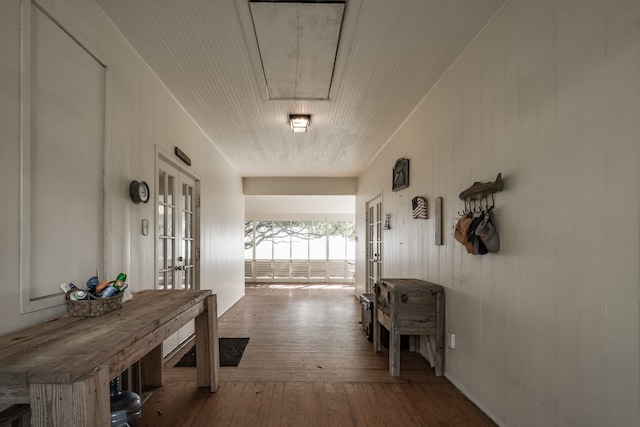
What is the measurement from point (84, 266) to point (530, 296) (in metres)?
2.49

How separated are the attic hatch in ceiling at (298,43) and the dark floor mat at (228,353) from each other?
8.47 feet

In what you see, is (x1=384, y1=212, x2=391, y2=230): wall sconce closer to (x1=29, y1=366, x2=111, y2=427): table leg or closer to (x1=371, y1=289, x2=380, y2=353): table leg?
(x1=371, y1=289, x2=380, y2=353): table leg

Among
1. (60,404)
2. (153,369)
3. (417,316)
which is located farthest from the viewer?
(417,316)

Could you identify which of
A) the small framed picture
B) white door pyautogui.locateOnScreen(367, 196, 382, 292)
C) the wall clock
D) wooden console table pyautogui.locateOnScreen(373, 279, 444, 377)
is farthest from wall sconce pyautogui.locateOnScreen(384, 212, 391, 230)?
the wall clock

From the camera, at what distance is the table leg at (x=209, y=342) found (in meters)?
2.62

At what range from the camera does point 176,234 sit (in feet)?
12.2

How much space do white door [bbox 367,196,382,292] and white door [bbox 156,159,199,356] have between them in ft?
9.09

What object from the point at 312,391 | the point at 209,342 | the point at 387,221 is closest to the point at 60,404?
the point at 209,342

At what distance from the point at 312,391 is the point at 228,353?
1248mm

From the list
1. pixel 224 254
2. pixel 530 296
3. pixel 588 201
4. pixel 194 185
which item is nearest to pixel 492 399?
pixel 530 296

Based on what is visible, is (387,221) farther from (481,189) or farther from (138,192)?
(138,192)

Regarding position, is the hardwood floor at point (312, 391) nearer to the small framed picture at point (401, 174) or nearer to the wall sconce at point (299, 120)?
the small framed picture at point (401, 174)

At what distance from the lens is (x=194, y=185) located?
4.41m

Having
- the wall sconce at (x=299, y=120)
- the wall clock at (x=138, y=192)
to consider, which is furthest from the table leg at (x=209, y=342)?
the wall sconce at (x=299, y=120)
